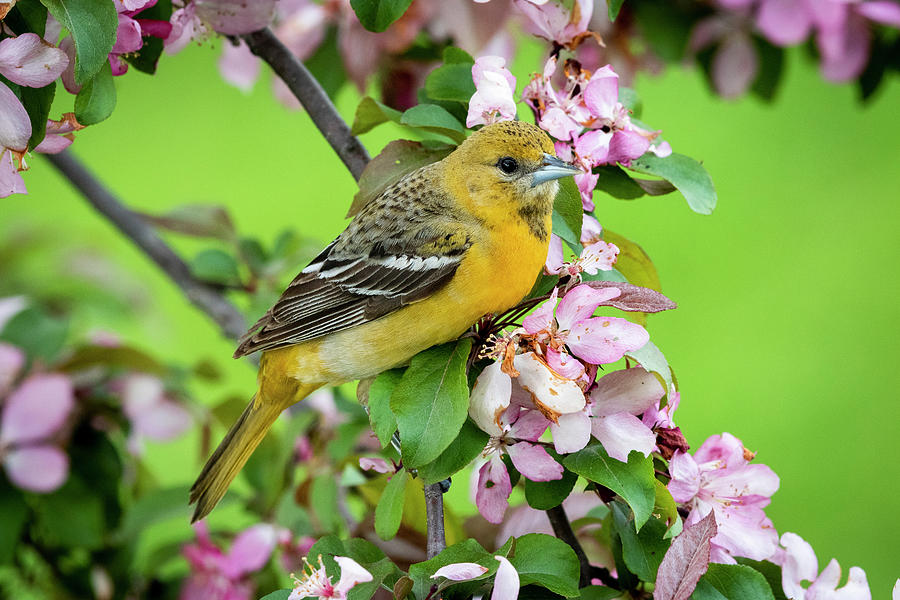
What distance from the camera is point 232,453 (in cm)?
136

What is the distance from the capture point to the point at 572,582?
93 cm

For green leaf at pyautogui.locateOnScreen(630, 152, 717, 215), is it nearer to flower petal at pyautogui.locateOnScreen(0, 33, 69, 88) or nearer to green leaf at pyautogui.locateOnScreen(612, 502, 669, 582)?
green leaf at pyautogui.locateOnScreen(612, 502, 669, 582)

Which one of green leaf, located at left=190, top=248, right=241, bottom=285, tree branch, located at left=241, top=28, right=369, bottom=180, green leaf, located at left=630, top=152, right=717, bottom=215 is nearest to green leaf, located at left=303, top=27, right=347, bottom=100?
green leaf, located at left=190, top=248, right=241, bottom=285

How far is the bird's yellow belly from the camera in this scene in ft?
3.87

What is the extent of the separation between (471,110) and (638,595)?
21.4 inches

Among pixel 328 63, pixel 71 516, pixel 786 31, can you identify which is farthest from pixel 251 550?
pixel 786 31

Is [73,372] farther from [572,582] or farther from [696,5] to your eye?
[696,5]

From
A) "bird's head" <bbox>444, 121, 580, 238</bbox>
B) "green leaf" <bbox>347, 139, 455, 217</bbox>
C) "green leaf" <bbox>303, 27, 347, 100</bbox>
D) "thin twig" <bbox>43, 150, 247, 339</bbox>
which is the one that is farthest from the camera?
"green leaf" <bbox>303, 27, 347, 100</bbox>

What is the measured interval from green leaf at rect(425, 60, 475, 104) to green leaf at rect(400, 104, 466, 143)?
2 cm

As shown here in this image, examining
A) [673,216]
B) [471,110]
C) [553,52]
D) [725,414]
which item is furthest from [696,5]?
[673,216]

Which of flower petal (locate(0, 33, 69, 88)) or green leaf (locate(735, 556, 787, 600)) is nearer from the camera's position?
flower petal (locate(0, 33, 69, 88))

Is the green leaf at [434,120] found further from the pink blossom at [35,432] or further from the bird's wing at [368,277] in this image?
the pink blossom at [35,432]

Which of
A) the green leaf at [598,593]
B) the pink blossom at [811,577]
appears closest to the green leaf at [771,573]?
the pink blossom at [811,577]

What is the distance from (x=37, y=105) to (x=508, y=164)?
0.58m
